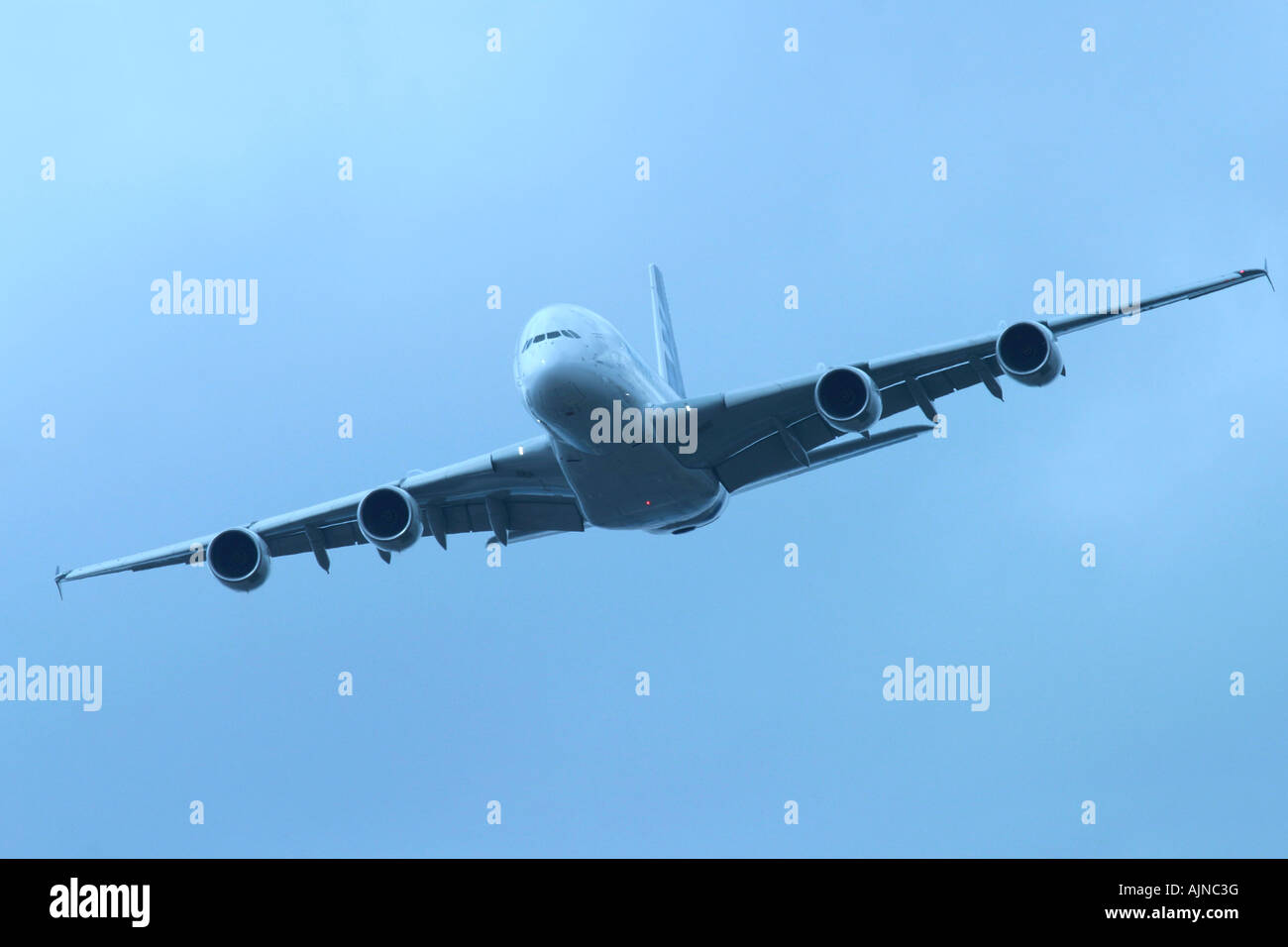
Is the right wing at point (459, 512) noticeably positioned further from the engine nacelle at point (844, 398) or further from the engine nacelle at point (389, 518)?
the engine nacelle at point (844, 398)

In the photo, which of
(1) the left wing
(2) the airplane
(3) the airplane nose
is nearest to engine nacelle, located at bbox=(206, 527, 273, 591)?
(2) the airplane

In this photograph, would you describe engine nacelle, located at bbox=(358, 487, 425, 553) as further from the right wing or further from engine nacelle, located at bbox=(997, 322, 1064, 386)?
engine nacelle, located at bbox=(997, 322, 1064, 386)

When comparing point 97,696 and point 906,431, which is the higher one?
point 906,431

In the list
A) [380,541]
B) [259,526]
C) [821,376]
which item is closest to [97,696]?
[259,526]

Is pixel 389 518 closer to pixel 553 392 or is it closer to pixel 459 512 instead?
pixel 459 512
